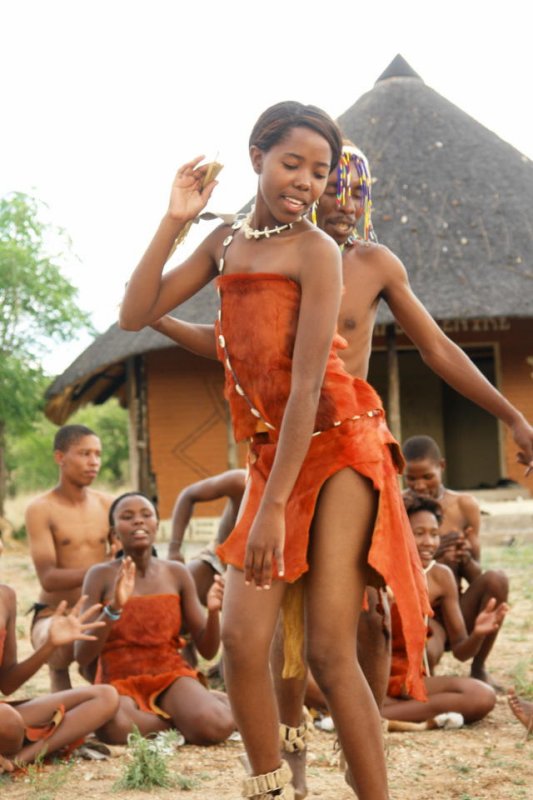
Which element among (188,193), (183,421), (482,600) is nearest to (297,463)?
(188,193)

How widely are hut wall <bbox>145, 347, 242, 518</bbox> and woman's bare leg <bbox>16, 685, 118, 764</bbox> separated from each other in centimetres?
1000

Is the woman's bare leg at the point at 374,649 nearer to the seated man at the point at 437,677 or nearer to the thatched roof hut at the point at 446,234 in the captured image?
the seated man at the point at 437,677

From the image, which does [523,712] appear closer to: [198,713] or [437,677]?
[437,677]

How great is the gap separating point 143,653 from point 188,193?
98.0 inches

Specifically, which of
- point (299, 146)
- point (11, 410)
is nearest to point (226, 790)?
point (299, 146)

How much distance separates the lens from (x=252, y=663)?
8.73 ft

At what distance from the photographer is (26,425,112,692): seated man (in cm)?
538

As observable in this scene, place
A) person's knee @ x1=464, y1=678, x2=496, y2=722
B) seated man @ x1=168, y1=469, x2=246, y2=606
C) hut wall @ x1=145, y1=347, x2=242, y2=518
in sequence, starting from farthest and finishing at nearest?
hut wall @ x1=145, y1=347, x2=242, y2=518 < seated man @ x1=168, y1=469, x2=246, y2=606 < person's knee @ x1=464, y1=678, x2=496, y2=722

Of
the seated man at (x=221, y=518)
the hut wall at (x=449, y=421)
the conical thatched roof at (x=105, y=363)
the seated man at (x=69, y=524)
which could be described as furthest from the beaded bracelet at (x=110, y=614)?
the hut wall at (x=449, y=421)

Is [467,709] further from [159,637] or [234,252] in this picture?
[234,252]

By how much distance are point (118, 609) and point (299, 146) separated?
2306mm

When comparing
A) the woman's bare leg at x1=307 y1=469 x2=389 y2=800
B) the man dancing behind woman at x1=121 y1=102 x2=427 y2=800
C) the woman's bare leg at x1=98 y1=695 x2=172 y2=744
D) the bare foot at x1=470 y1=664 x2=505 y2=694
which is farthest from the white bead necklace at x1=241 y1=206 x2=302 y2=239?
A: the bare foot at x1=470 y1=664 x2=505 y2=694

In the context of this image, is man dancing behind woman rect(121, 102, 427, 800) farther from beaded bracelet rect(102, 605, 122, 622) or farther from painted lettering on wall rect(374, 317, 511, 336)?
painted lettering on wall rect(374, 317, 511, 336)

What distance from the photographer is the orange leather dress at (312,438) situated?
2713 millimetres
